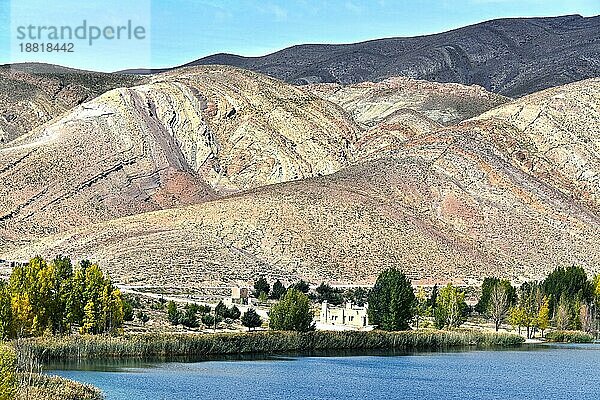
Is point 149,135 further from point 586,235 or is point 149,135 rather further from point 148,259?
point 586,235

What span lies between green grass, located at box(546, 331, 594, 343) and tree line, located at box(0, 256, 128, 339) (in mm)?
31571

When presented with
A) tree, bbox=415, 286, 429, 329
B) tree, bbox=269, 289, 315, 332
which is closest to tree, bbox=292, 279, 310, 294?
tree, bbox=415, 286, 429, 329

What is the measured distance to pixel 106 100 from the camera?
13688 cm

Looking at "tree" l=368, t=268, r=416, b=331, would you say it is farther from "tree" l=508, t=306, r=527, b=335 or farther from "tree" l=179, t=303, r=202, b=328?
"tree" l=179, t=303, r=202, b=328

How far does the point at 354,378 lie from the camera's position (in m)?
50.2

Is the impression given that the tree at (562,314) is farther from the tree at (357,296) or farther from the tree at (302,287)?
the tree at (302,287)

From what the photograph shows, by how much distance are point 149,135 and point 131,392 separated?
89135 millimetres

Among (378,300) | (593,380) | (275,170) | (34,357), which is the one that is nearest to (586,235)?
(275,170)

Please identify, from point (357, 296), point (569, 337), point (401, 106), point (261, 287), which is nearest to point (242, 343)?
point (357, 296)

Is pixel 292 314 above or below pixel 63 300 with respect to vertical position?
below

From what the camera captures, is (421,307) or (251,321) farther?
(421,307)

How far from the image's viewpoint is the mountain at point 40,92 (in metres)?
153

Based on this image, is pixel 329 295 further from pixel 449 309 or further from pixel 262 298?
pixel 449 309

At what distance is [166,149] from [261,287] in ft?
160
